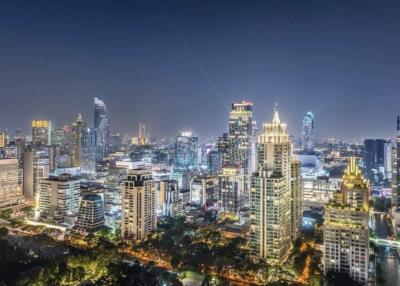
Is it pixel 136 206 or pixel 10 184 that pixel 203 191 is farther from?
pixel 10 184

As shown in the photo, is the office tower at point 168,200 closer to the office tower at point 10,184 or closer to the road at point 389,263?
the office tower at point 10,184

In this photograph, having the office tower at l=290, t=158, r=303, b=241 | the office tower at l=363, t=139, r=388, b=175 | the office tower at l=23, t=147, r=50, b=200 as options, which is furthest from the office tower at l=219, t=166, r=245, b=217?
the office tower at l=363, t=139, r=388, b=175

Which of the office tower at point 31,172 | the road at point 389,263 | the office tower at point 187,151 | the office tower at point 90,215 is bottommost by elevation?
the road at point 389,263

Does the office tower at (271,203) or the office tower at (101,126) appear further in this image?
the office tower at (101,126)

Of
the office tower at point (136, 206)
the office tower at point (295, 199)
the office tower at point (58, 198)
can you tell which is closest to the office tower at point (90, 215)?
the office tower at point (136, 206)

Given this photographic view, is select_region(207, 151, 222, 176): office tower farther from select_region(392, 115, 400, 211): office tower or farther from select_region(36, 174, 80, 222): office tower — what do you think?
select_region(392, 115, 400, 211): office tower

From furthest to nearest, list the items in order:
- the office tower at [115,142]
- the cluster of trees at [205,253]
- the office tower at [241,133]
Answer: the office tower at [115,142], the office tower at [241,133], the cluster of trees at [205,253]

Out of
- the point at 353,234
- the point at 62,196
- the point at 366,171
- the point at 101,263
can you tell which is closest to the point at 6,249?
the point at 101,263

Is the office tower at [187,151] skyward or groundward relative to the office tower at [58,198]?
skyward
